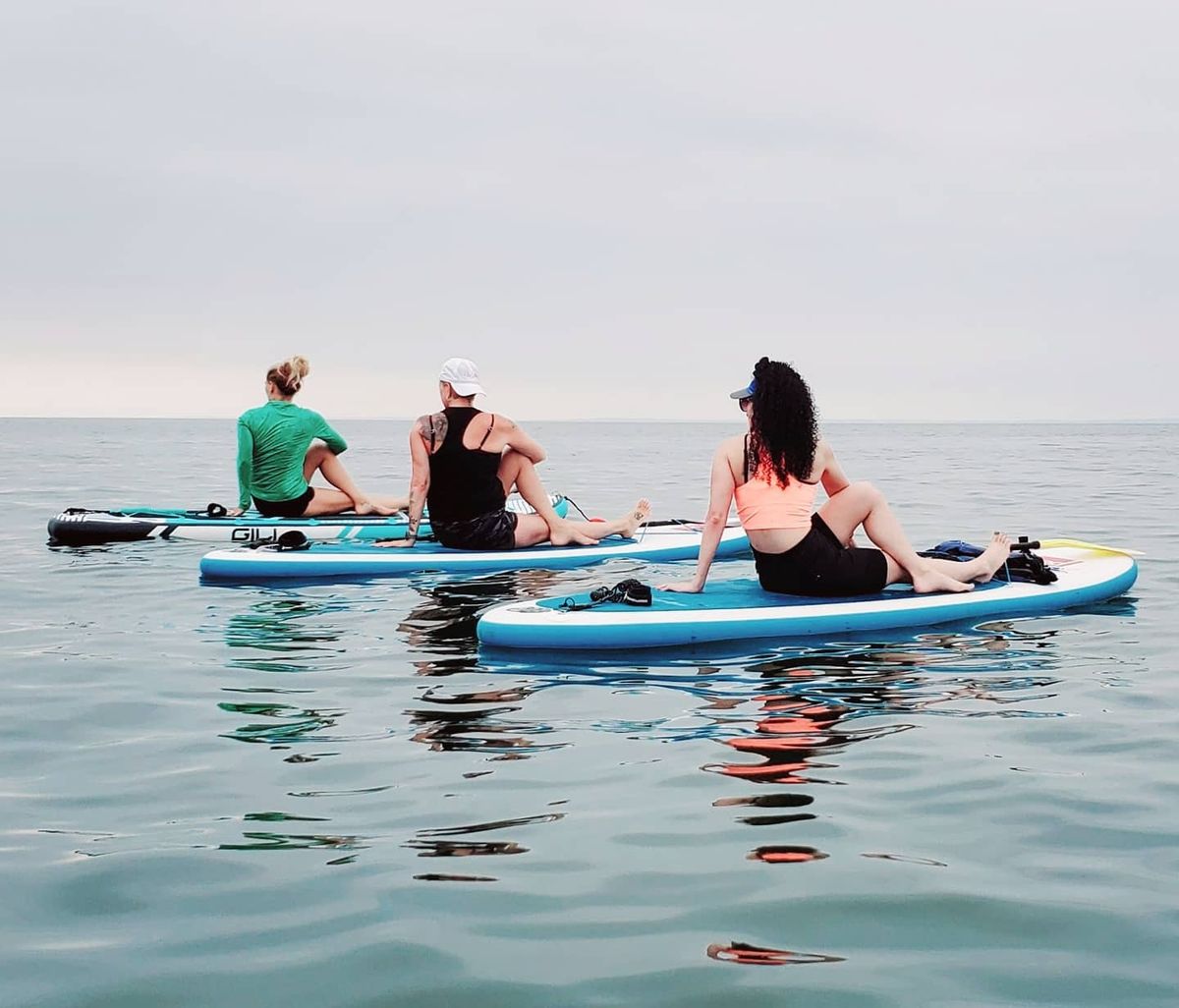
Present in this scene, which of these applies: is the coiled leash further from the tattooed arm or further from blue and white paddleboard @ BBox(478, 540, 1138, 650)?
the tattooed arm

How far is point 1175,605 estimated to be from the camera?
9.84 m

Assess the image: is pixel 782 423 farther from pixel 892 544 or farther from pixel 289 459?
pixel 289 459

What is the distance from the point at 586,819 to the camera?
4.67m

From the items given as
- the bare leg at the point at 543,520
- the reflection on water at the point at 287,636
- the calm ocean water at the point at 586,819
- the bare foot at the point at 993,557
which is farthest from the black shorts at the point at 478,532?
the bare foot at the point at 993,557

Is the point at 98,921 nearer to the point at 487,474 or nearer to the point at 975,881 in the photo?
the point at 975,881

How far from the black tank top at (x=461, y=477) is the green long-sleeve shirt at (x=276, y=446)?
1657mm

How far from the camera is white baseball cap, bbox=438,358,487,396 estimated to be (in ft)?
35.2

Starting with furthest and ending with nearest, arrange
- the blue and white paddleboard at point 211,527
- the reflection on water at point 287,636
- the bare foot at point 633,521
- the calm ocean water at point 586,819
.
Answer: the blue and white paddleboard at point 211,527, the bare foot at point 633,521, the reflection on water at point 287,636, the calm ocean water at point 586,819

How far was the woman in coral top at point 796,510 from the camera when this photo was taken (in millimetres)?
7793

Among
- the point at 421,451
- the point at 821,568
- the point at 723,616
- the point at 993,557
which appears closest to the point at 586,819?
the point at 723,616

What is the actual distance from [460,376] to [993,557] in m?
4.46

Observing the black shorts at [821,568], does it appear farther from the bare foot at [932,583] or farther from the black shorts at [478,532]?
the black shorts at [478,532]

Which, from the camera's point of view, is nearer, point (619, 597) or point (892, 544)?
point (619, 597)

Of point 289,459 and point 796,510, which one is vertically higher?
point 289,459
